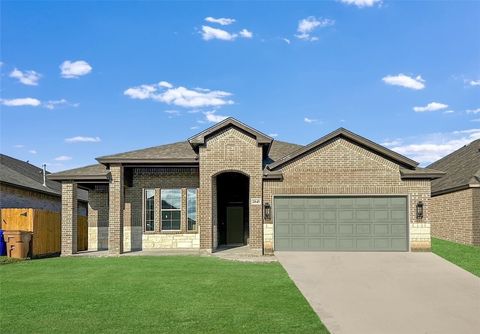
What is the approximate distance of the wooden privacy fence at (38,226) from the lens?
19.5 m

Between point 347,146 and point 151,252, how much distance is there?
32.1 feet

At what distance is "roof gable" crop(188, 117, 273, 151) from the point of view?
19.0 metres

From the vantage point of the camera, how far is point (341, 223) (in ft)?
61.2

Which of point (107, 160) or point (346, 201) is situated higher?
point (107, 160)

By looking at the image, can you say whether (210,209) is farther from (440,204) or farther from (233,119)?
(440,204)

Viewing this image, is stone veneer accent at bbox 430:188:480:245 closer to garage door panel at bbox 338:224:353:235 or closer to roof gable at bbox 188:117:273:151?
garage door panel at bbox 338:224:353:235

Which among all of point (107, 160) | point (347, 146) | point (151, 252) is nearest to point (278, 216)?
point (347, 146)

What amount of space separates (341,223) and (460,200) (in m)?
8.55

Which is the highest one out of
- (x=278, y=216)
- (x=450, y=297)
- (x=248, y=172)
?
(x=248, y=172)

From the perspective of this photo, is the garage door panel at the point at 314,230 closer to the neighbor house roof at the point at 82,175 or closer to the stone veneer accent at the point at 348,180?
the stone veneer accent at the point at 348,180

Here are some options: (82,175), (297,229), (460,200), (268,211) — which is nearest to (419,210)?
(297,229)

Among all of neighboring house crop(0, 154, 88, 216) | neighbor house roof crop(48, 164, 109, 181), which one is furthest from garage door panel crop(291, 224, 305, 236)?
neighboring house crop(0, 154, 88, 216)

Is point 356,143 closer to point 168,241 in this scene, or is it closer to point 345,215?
point 345,215

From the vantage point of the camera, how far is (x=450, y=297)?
11766 millimetres
